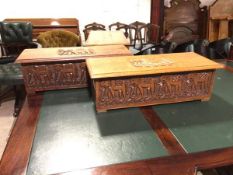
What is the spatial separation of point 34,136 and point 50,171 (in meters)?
0.24

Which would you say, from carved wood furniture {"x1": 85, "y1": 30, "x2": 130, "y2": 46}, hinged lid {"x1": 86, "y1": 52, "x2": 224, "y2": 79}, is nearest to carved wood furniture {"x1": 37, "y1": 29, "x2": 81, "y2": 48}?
carved wood furniture {"x1": 85, "y1": 30, "x2": 130, "y2": 46}

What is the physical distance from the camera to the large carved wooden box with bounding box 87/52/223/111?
3.33 feet

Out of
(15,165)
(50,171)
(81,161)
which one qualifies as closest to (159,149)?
(81,161)

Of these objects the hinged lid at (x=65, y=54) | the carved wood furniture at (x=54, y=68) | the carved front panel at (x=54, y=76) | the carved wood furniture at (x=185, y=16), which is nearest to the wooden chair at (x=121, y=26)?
the carved wood furniture at (x=185, y=16)

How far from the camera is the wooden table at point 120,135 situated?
→ 726 millimetres

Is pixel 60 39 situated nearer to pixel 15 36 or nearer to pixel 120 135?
pixel 15 36

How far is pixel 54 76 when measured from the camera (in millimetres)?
1274

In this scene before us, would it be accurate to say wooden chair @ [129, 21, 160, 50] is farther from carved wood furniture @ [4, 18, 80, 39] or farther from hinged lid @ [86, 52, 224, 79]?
hinged lid @ [86, 52, 224, 79]

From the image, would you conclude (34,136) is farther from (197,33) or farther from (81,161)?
(197,33)

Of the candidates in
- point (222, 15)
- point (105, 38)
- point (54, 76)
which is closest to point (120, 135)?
point (54, 76)

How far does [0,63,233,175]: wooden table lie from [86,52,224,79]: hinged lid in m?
0.20

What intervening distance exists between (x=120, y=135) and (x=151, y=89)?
30 cm

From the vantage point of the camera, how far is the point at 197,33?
4750 millimetres

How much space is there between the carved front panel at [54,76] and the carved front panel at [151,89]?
0.33 metres
